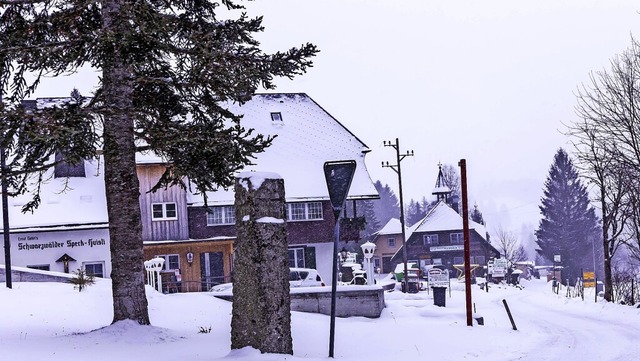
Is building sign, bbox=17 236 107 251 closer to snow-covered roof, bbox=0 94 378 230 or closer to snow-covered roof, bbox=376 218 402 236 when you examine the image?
snow-covered roof, bbox=0 94 378 230

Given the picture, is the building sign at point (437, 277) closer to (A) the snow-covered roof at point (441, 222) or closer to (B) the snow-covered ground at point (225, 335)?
(B) the snow-covered ground at point (225, 335)

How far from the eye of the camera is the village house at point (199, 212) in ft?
103

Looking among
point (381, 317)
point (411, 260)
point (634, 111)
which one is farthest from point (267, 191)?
point (411, 260)

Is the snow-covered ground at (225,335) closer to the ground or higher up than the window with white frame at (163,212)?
closer to the ground

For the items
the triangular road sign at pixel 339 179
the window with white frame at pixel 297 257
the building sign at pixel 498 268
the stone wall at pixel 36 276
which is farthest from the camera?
the building sign at pixel 498 268

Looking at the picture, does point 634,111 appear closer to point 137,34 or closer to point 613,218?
point 613,218

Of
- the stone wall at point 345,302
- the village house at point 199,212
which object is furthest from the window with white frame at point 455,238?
the stone wall at point 345,302

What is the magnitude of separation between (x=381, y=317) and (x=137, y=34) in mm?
11547

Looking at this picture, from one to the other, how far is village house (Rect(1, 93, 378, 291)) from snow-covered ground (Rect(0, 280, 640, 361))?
10273 millimetres

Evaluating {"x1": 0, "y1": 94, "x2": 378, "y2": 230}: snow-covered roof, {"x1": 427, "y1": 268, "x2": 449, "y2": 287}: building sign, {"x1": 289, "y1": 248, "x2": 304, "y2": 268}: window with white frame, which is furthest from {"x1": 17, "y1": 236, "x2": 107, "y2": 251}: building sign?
{"x1": 427, "y1": 268, "x2": 449, "y2": 287}: building sign

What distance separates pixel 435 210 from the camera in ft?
246

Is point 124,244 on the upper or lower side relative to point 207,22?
lower

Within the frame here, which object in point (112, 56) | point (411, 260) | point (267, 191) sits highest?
point (112, 56)

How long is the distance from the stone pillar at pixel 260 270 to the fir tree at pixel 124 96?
2.97 m
